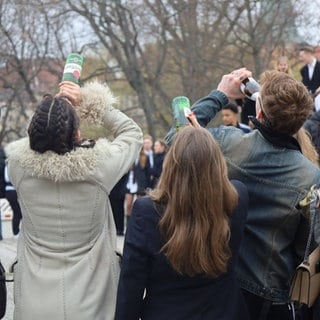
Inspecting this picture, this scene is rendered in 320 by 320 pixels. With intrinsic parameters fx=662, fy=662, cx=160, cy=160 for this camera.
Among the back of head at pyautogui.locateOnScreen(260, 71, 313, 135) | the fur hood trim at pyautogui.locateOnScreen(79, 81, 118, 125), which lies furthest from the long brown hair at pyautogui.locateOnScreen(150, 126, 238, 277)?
the fur hood trim at pyautogui.locateOnScreen(79, 81, 118, 125)

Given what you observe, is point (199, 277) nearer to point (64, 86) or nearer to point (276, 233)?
point (276, 233)

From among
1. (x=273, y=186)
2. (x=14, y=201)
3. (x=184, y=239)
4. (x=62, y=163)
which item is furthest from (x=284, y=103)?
(x=14, y=201)

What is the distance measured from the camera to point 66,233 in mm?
3000

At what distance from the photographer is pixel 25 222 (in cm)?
311

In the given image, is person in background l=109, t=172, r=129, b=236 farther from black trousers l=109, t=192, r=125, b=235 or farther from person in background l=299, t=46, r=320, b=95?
person in background l=299, t=46, r=320, b=95

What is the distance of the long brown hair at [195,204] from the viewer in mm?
2562

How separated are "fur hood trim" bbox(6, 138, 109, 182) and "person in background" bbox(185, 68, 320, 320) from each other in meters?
0.50

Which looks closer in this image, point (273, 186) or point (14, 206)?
point (273, 186)

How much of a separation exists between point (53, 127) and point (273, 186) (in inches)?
40.7

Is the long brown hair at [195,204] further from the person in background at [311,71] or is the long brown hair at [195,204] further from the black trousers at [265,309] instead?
the person in background at [311,71]

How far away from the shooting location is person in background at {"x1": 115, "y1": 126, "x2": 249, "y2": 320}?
2582 mm

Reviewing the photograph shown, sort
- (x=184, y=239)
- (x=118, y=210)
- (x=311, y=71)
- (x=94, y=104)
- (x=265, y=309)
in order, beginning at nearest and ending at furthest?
(x=184, y=239) < (x=265, y=309) < (x=94, y=104) < (x=311, y=71) < (x=118, y=210)

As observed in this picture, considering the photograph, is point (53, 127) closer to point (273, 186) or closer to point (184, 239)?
point (184, 239)

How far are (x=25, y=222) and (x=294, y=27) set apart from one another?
2066cm
